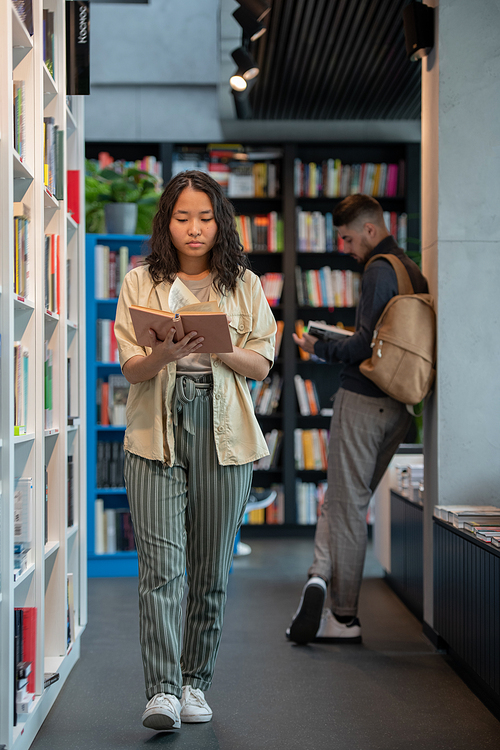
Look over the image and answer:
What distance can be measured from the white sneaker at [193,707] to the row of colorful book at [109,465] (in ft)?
7.27

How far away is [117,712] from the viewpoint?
215cm

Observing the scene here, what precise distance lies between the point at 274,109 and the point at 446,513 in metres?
3.47

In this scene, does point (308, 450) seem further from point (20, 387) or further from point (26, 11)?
point (26, 11)

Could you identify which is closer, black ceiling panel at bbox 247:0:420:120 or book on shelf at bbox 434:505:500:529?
book on shelf at bbox 434:505:500:529

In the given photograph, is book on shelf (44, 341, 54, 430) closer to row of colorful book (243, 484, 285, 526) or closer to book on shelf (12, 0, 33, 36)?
book on shelf (12, 0, 33, 36)

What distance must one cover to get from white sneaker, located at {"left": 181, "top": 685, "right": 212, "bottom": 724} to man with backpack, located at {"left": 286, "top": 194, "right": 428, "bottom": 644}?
2.69 ft

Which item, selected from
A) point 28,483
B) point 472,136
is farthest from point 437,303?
point 28,483

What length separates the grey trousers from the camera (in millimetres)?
2879

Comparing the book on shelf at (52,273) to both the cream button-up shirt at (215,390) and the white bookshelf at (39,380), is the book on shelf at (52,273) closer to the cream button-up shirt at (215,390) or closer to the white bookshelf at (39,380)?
the white bookshelf at (39,380)

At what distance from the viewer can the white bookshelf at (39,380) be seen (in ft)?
5.50

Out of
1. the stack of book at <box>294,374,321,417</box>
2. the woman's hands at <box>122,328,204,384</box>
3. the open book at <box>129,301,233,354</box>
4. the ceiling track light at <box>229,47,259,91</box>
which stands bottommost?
the stack of book at <box>294,374,321,417</box>

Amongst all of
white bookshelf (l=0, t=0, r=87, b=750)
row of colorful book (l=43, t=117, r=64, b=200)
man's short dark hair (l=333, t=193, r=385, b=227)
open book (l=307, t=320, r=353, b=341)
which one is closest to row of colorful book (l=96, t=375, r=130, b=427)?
white bookshelf (l=0, t=0, r=87, b=750)

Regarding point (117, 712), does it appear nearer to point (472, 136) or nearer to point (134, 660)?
point (134, 660)

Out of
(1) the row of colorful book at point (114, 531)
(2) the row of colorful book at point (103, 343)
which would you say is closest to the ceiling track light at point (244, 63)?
(2) the row of colorful book at point (103, 343)
